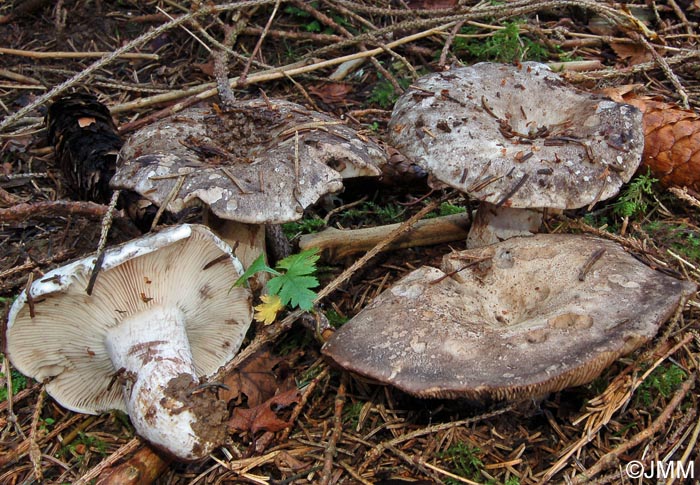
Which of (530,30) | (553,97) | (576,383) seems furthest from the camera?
(530,30)

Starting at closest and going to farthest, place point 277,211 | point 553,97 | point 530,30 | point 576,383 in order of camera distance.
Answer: point 576,383
point 277,211
point 553,97
point 530,30

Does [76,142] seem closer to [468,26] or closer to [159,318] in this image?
[159,318]

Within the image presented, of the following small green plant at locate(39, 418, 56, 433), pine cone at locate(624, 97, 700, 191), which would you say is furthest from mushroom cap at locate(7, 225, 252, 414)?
pine cone at locate(624, 97, 700, 191)

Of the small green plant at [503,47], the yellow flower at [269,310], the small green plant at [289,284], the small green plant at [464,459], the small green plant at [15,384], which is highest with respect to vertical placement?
the small green plant at [503,47]

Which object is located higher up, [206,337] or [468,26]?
[468,26]

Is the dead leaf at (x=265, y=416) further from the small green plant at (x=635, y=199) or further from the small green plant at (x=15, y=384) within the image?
the small green plant at (x=635, y=199)

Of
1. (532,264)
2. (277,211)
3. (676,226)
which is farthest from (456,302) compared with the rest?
(676,226)

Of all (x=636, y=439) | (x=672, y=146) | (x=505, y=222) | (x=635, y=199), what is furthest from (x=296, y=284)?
(x=672, y=146)

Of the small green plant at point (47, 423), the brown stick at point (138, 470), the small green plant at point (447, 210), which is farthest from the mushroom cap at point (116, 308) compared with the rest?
the small green plant at point (447, 210)

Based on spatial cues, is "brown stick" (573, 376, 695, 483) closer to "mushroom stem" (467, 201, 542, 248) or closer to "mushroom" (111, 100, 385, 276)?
"mushroom stem" (467, 201, 542, 248)
